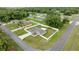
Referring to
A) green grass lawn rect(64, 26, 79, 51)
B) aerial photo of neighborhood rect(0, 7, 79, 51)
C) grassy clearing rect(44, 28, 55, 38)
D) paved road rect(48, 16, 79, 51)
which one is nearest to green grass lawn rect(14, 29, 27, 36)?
aerial photo of neighborhood rect(0, 7, 79, 51)

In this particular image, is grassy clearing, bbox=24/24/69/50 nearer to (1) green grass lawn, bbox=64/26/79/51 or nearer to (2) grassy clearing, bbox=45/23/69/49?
(2) grassy clearing, bbox=45/23/69/49

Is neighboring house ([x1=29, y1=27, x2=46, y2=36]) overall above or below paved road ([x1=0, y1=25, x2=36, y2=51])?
above

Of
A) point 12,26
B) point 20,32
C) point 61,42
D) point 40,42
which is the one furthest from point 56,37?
point 12,26

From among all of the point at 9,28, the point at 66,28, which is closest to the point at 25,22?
the point at 9,28

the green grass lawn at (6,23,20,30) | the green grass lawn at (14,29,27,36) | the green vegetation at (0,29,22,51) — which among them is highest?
the green grass lawn at (6,23,20,30)

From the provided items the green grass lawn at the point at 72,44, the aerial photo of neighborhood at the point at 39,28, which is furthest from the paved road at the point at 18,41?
the green grass lawn at the point at 72,44
